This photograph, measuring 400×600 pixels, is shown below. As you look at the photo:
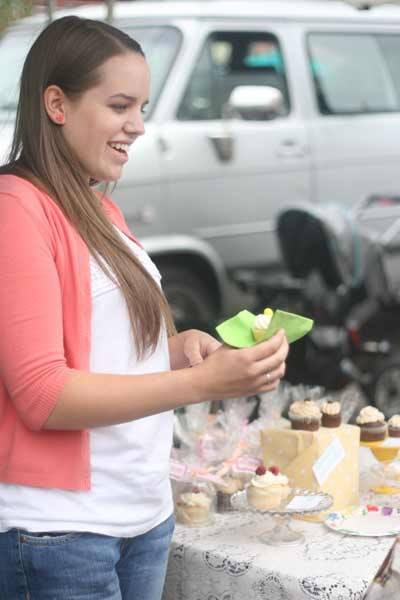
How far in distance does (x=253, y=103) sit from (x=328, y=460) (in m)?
3.36

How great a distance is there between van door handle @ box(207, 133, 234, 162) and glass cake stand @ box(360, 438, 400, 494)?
300 centimetres

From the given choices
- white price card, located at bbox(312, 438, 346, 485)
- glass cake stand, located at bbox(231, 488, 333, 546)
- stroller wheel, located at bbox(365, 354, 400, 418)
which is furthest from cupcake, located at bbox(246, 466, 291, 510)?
stroller wheel, located at bbox(365, 354, 400, 418)

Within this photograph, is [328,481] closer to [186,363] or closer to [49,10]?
[186,363]

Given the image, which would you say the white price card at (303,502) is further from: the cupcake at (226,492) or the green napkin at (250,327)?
the green napkin at (250,327)

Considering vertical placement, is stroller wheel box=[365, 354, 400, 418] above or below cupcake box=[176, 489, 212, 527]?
below

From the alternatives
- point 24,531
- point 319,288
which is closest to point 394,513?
point 24,531

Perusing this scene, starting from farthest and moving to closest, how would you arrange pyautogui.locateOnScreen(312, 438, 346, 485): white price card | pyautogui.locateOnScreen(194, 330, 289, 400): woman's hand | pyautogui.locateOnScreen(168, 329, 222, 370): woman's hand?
pyautogui.locateOnScreen(312, 438, 346, 485): white price card
pyautogui.locateOnScreen(168, 329, 222, 370): woman's hand
pyautogui.locateOnScreen(194, 330, 289, 400): woman's hand

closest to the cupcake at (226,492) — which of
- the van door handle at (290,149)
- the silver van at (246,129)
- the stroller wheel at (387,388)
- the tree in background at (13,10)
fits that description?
the tree in background at (13,10)

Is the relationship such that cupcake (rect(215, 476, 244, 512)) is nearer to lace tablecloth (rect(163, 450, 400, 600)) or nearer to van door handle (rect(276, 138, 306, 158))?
lace tablecloth (rect(163, 450, 400, 600))

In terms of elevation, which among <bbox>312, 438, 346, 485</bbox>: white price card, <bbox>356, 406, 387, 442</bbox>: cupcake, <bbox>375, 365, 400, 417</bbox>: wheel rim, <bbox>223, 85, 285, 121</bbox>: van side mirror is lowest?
<bbox>375, 365, 400, 417</bbox>: wheel rim

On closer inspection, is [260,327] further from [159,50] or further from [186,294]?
[159,50]

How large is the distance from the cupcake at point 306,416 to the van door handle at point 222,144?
3.18m

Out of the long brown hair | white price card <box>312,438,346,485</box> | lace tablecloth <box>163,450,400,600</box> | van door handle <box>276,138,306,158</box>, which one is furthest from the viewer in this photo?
van door handle <box>276,138,306,158</box>

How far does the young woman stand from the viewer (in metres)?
1.47
